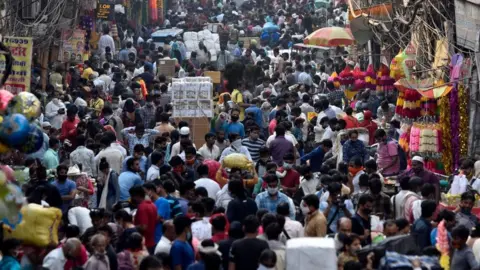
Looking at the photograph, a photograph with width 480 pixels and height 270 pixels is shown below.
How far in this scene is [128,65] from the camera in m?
34.4

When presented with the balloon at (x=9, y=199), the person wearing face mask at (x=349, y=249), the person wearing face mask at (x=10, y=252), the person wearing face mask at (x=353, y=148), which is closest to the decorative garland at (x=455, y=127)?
the person wearing face mask at (x=353, y=148)

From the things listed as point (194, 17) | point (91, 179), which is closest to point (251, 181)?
point (91, 179)

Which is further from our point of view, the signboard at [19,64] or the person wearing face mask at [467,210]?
the signboard at [19,64]

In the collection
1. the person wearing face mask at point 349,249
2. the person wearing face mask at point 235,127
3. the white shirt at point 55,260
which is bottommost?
the white shirt at point 55,260

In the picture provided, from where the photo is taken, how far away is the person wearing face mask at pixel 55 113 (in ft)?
82.8

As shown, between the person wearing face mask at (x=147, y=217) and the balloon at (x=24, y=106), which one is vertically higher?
the balloon at (x=24, y=106)

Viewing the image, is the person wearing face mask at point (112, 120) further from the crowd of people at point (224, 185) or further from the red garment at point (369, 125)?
the red garment at point (369, 125)

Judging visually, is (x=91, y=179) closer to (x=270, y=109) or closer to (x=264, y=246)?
(x=264, y=246)

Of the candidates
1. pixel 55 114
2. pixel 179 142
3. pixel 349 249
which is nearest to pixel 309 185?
pixel 179 142

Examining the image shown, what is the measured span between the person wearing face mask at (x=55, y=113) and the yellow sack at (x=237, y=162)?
6.21 meters

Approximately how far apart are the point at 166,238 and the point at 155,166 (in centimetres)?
449

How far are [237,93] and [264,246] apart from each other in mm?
14834

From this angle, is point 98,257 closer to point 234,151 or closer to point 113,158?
point 113,158

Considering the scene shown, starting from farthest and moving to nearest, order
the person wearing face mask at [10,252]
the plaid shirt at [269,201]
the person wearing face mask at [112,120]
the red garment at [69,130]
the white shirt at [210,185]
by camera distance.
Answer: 1. the person wearing face mask at [112,120]
2. the red garment at [69,130]
3. the white shirt at [210,185]
4. the plaid shirt at [269,201]
5. the person wearing face mask at [10,252]
